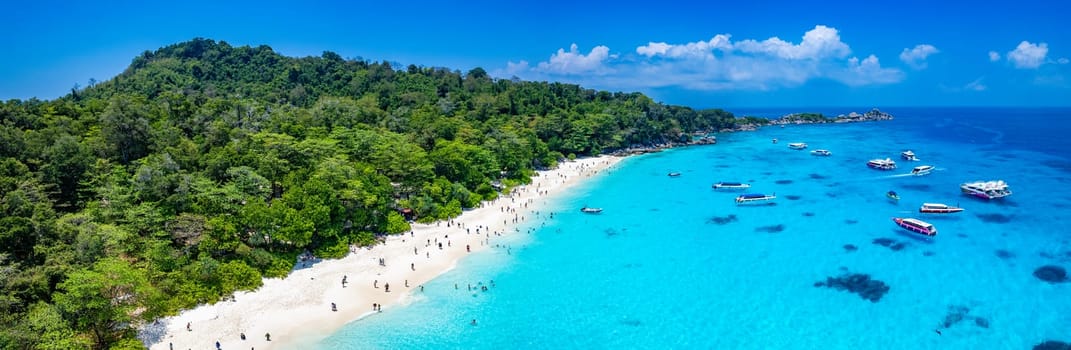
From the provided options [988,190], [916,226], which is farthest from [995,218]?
[916,226]

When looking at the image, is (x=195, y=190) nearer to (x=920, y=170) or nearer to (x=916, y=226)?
(x=916, y=226)

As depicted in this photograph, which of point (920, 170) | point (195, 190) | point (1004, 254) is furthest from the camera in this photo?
point (920, 170)

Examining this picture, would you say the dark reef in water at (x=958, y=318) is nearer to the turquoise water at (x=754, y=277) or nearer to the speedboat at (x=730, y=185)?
the turquoise water at (x=754, y=277)

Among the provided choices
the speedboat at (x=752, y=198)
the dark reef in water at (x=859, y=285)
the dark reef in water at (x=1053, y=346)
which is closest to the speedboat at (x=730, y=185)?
the speedboat at (x=752, y=198)

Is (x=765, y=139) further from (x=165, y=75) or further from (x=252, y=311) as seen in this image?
(x=165, y=75)

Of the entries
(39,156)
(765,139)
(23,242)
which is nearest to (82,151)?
(39,156)

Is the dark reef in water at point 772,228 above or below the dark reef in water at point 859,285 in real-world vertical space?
above
